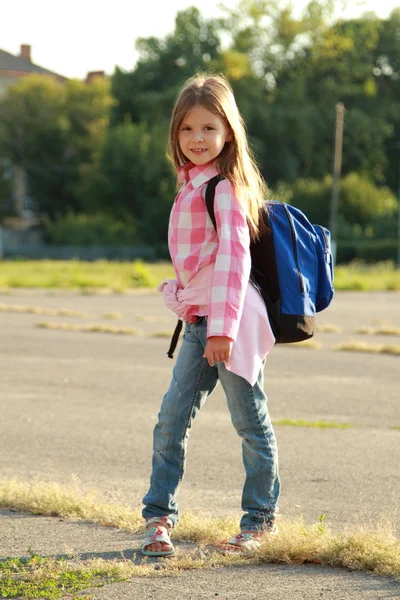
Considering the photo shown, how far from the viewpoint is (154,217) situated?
6406 cm

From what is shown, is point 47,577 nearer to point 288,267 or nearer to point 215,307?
point 215,307

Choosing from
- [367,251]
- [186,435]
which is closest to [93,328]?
[186,435]

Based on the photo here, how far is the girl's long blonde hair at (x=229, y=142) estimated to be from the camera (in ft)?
13.1

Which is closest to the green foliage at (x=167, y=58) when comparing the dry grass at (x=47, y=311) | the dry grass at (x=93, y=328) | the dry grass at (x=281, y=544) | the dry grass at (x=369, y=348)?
the dry grass at (x=47, y=311)

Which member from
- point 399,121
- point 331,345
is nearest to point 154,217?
point 399,121

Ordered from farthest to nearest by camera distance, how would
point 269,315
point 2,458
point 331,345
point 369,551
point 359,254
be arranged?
1. point 359,254
2. point 331,345
3. point 2,458
4. point 269,315
5. point 369,551

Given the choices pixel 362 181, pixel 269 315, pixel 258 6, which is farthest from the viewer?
pixel 258 6

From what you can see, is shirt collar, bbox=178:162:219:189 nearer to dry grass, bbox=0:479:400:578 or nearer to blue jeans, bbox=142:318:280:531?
blue jeans, bbox=142:318:280:531

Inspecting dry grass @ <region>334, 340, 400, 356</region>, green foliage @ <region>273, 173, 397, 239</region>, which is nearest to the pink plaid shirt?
dry grass @ <region>334, 340, 400, 356</region>

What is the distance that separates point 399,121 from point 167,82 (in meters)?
16.4

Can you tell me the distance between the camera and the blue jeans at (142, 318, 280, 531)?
161 inches

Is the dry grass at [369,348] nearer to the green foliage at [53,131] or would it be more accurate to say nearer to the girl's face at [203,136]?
the girl's face at [203,136]

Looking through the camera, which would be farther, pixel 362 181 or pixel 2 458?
pixel 362 181

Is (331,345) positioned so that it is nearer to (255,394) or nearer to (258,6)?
(255,394)
